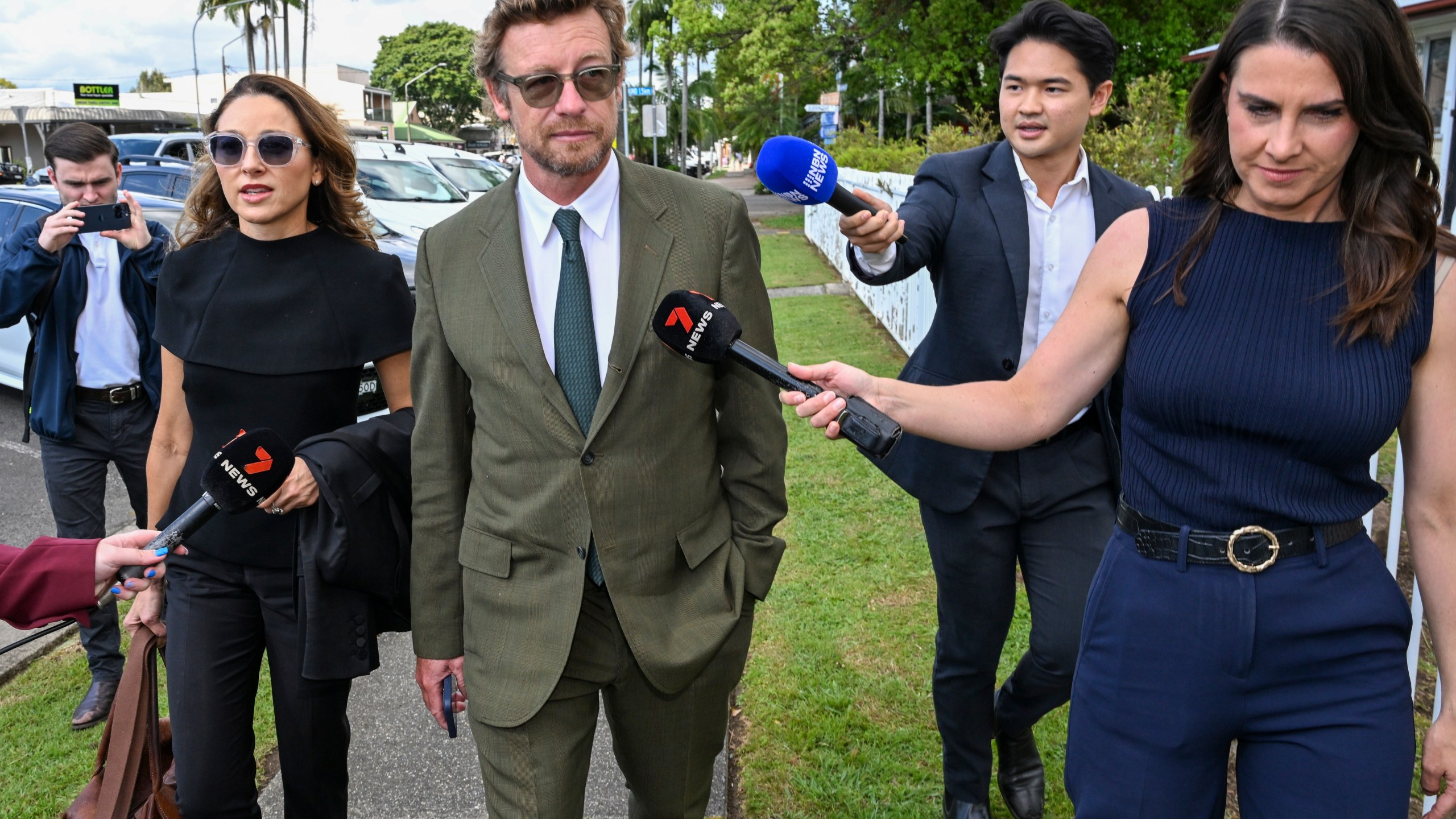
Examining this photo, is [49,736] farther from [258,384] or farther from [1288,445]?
[1288,445]

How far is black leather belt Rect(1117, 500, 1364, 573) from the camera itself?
6.81ft

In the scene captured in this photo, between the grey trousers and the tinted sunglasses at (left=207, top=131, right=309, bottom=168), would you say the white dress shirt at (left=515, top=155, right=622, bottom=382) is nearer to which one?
the grey trousers

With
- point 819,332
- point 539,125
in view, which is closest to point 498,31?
point 539,125

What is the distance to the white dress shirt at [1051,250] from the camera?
10.8 ft

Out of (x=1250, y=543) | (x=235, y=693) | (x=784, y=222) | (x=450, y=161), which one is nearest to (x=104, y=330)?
(x=235, y=693)

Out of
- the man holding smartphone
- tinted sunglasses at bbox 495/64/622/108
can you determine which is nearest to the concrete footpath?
the man holding smartphone

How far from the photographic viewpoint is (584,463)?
2.45 meters

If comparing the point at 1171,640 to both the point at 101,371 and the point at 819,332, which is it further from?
the point at 819,332

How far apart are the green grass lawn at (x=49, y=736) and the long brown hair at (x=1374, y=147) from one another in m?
3.64

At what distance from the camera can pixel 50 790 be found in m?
4.02

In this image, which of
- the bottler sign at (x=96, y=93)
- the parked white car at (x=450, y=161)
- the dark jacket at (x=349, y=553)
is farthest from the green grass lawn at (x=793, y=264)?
the bottler sign at (x=96, y=93)

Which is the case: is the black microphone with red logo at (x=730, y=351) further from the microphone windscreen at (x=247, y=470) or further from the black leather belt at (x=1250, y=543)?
the microphone windscreen at (x=247, y=470)

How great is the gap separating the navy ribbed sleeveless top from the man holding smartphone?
4.16m

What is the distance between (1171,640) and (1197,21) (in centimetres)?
2721
